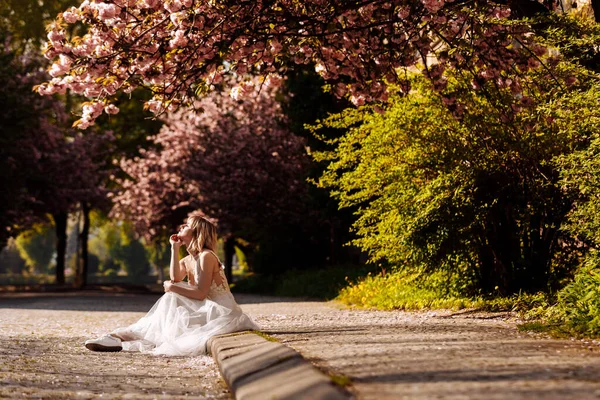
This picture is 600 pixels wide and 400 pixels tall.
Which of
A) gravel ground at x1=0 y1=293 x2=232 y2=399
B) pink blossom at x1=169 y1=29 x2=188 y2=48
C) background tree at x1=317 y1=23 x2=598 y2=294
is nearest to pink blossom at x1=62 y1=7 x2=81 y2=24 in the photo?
pink blossom at x1=169 y1=29 x2=188 y2=48

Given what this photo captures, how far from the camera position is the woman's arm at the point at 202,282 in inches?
342

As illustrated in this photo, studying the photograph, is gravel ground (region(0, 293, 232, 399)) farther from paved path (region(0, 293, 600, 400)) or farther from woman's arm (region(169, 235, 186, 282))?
woman's arm (region(169, 235, 186, 282))

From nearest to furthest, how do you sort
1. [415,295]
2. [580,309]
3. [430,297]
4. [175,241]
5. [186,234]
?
[580,309] → [186,234] → [175,241] → [430,297] → [415,295]

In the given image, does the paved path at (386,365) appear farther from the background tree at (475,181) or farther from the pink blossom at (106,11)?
the pink blossom at (106,11)

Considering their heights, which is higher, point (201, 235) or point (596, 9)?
point (596, 9)

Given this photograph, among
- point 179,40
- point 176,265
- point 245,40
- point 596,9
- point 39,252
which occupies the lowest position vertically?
point 176,265

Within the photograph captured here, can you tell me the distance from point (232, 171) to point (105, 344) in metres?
20.4

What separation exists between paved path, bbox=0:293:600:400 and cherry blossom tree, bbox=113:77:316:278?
17.1 meters

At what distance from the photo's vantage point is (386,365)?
16.7 feet

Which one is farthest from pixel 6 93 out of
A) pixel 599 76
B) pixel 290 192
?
pixel 599 76

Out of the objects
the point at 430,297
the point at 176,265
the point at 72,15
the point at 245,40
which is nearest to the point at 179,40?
the point at 245,40

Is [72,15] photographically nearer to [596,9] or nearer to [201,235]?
[201,235]

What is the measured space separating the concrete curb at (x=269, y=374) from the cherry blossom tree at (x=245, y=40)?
145 inches

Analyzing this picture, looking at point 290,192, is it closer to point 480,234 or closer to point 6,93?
point 6,93
